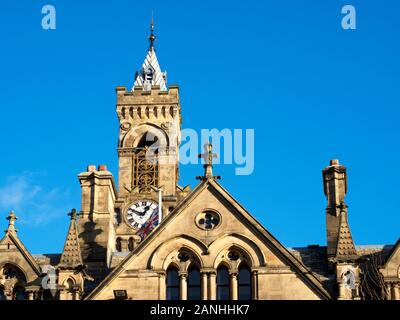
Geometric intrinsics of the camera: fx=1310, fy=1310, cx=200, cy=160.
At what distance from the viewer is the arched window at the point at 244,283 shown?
47.1 m

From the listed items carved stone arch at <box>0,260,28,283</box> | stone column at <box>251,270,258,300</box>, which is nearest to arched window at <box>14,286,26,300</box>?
carved stone arch at <box>0,260,28,283</box>

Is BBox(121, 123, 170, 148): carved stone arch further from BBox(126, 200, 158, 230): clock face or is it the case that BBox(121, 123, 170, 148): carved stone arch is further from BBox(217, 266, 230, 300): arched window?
BBox(217, 266, 230, 300): arched window

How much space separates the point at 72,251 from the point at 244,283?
6.52 metres

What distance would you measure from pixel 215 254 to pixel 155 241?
2.26 metres

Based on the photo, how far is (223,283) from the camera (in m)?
47.4

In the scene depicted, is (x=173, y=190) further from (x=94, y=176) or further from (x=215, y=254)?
(x=215, y=254)

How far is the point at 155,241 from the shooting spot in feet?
157

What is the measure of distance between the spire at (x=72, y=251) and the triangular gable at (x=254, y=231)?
1460mm

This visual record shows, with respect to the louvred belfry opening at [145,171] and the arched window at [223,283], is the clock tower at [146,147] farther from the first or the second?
the arched window at [223,283]

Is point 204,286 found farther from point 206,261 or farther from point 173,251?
point 173,251

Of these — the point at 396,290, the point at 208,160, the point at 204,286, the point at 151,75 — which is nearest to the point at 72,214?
the point at 208,160

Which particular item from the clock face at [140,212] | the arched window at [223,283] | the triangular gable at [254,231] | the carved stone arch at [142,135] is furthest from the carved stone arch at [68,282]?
the carved stone arch at [142,135]
